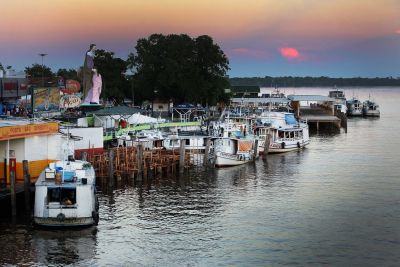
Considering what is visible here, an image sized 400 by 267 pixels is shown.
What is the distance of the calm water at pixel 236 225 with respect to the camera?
32969 millimetres

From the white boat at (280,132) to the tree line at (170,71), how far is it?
29.0m

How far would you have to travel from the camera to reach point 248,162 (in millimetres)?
68625

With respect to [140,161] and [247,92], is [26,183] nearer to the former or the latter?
[140,161]

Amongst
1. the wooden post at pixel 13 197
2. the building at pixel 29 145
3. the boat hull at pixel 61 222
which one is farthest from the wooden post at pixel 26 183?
the boat hull at pixel 61 222

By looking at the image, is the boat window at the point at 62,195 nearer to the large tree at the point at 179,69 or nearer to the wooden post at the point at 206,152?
the wooden post at the point at 206,152

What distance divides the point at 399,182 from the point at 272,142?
2518 cm

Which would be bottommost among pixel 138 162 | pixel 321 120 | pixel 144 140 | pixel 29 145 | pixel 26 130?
pixel 138 162

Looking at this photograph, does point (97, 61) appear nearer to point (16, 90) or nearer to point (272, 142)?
point (16, 90)

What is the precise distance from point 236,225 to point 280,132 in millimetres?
44127

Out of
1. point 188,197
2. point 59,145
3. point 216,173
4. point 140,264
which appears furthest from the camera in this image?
point 216,173

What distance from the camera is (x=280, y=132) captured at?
3258 inches

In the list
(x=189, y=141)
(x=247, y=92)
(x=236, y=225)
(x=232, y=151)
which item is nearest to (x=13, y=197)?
(x=236, y=225)

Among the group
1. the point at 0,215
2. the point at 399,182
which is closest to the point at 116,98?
the point at 399,182

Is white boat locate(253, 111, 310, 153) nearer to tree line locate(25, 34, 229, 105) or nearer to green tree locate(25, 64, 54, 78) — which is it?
tree line locate(25, 34, 229, 105)
